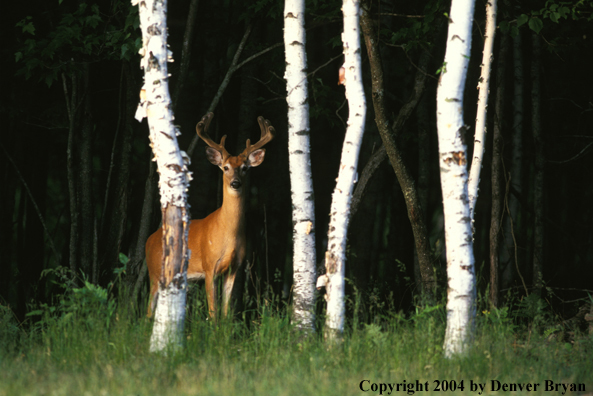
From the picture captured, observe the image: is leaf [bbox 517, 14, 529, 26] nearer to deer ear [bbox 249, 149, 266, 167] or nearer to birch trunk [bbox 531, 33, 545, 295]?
birch trunk [bbox 531, 33, 545, 295]

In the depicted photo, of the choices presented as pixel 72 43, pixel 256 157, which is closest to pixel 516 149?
pixel 256 157

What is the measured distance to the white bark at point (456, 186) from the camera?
16.2 feet

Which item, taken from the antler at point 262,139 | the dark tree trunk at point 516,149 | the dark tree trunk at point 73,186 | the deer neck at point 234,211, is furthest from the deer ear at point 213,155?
the dark tree trunk at point 516,149

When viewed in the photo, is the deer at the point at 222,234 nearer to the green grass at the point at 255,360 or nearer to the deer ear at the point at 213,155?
the deer ear at the point at 213,155

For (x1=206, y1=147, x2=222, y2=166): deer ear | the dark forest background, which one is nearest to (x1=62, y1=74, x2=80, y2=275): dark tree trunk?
the dark forest background

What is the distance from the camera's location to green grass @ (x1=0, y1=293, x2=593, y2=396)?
4074mm

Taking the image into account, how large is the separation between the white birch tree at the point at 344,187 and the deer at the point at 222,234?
7.94 feet

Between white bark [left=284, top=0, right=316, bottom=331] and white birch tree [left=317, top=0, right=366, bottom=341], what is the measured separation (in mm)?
403

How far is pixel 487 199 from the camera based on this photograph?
11312mm

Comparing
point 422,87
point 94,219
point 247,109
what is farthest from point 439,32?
point 94,219

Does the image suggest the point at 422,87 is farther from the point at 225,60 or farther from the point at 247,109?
the point at 225,60

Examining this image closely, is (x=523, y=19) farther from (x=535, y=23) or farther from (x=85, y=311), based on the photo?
(x=85, y=311)

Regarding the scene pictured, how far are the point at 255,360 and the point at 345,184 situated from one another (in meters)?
1.62

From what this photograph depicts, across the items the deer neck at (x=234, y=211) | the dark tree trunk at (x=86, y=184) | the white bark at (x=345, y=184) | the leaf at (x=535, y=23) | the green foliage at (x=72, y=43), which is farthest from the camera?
the dark tree trunk at (x=86, y=184)
